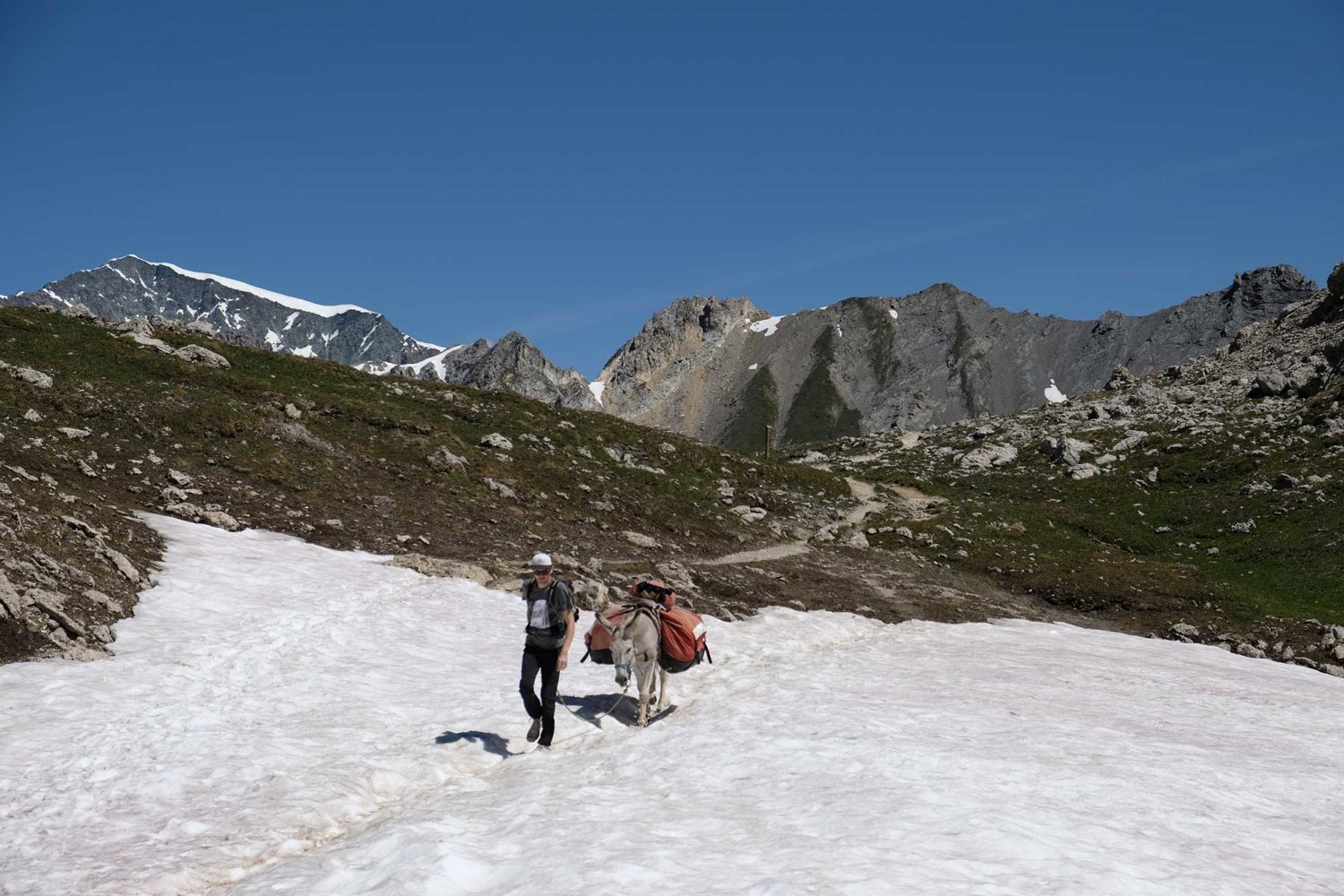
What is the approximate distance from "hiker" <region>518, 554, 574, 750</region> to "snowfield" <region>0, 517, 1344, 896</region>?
0.63 m

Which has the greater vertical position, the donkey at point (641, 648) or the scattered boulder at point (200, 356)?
the scattered boulder at point (200, 356)

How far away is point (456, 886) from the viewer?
8.72m

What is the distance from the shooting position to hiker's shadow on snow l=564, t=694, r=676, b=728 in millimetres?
16234

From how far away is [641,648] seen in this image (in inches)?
631

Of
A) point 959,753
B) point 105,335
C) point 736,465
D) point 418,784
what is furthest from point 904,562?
point 105,335

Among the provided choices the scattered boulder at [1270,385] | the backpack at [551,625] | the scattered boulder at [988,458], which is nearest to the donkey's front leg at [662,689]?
the backpack at [551,625]

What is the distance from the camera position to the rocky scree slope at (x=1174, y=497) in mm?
36438

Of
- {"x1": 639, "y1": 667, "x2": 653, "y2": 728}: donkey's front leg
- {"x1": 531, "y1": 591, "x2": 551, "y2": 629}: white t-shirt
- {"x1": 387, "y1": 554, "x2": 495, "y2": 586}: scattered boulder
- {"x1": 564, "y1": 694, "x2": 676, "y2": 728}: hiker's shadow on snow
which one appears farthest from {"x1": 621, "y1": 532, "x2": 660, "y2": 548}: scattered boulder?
{"x1": 531, "y1": 591, "x2": 551, "y2": 629}: white t-shirt

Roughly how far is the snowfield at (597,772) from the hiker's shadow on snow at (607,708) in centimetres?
10

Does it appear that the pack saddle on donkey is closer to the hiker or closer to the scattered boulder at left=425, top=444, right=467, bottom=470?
the hiker

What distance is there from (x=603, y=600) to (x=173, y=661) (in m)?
11.6

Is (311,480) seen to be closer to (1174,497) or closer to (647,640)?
(647,640)

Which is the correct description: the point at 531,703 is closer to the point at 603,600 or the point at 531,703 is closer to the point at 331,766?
the point at 331,766

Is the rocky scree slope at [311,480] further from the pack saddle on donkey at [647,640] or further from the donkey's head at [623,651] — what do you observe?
the donkey's head at [623,651]
